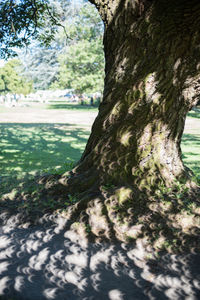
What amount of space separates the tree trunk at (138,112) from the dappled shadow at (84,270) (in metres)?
0.48

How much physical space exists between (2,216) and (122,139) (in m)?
2.57

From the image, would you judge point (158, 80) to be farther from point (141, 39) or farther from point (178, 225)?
point (178, 225)

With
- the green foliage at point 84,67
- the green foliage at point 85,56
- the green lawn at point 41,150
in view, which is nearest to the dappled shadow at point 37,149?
the green lawn at point 41,150

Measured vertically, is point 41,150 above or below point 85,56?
below

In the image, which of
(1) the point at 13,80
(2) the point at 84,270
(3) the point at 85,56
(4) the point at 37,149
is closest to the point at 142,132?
(2) the point at 84,270

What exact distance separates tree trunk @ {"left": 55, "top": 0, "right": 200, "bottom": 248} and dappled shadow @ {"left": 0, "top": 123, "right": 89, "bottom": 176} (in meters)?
4.88

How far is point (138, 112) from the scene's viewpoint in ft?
17.1

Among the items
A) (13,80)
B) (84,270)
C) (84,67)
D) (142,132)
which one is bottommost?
(84,270)

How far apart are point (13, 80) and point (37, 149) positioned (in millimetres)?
64708

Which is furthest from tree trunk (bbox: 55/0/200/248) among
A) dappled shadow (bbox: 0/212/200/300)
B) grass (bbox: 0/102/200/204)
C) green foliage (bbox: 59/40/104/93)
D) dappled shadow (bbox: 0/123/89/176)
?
green foliage (bbox: 59/40/104/93)

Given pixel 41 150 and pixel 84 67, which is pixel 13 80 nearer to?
pixel 84 67

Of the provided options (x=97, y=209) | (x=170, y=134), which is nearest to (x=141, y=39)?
(x=170, y=134)

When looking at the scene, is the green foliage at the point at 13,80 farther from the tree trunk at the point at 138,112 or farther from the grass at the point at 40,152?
the tree trunk at the point at 138,112

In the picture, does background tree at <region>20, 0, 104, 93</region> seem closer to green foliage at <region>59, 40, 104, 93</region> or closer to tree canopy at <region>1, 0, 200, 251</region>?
green foliage at <region>59, 40, 104, 93</region>
